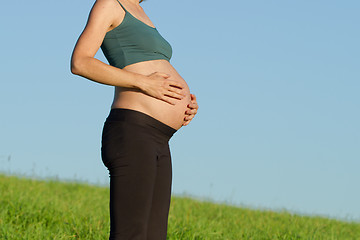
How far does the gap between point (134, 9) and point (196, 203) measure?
25.7 ft

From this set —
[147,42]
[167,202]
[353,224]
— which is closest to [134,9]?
[147,42]

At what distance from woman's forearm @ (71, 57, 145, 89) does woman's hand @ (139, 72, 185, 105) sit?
0.06 m

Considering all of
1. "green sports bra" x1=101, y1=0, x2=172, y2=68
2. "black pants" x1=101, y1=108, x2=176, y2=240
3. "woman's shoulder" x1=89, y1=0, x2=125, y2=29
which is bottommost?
"black pants" x1=101, y1=108, x2=176, y2=240

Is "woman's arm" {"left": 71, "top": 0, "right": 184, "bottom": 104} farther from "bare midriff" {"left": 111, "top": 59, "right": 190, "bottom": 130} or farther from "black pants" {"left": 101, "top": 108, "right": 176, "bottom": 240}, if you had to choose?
"black pants" {"left": 101, "top": 108, "right": 176, "bottom": 240}

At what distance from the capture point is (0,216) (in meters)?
6.00

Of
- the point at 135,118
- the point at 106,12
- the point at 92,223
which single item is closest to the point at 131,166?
the point at 135,118

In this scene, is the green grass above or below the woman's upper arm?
below

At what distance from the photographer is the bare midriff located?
275 cm

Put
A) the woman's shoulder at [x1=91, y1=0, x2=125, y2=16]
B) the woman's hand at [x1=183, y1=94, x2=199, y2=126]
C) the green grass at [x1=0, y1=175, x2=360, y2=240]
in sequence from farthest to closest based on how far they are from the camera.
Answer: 1. the green grass at [x1=0, y1=175, x2=360, y2=240]
2. the woman's hand at [x1=183, y1=94, x2=199, y2=126]
3. the woman's shoulder at [x1=91, y1=0, x2=125, y2=16]

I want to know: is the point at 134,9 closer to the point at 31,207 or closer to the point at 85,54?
the point at 85,54

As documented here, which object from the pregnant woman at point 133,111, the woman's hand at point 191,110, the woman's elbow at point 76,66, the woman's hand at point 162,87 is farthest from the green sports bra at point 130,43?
the woman's hand at point 191,110

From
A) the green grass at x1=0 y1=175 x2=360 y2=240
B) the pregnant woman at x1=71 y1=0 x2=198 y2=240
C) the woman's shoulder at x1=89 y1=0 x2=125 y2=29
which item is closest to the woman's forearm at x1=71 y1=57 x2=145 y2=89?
the pregnant woman at x1=71 y1=0 x2=198 y2=240

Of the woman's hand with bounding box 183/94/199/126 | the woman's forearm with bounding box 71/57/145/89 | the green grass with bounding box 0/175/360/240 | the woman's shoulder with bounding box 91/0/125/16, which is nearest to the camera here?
the woman's forearm with bounding box 71/57/145/89

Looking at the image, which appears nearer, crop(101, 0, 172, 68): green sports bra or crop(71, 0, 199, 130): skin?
crop(71, 0, 199, 130): skin
